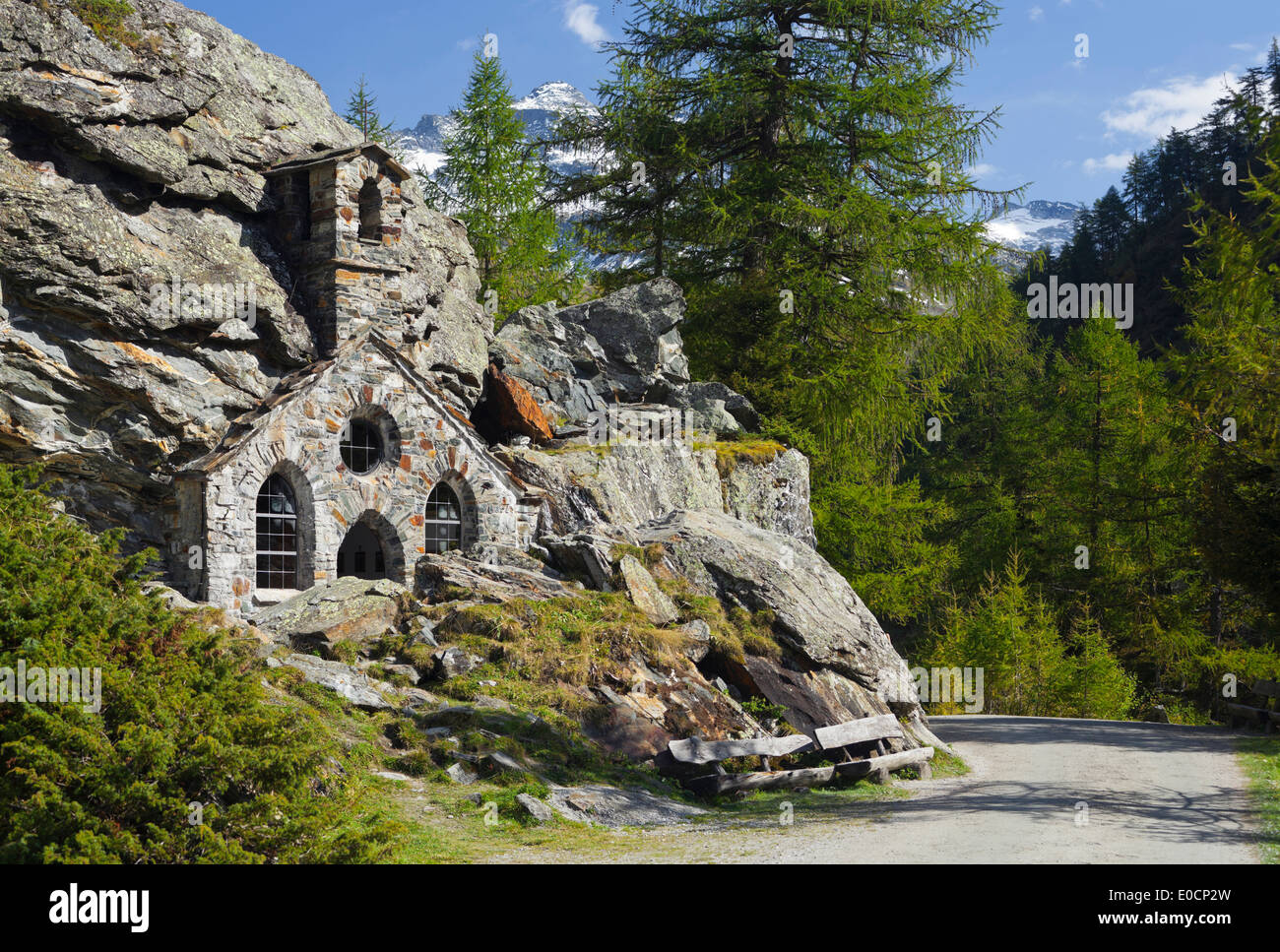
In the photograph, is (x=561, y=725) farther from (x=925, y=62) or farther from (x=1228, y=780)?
(x=925, y=62)

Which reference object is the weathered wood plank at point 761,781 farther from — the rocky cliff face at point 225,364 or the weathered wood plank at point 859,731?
the rocky cliff face at point 225,364

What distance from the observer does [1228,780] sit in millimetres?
15086

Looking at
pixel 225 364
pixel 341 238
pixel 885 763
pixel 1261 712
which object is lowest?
pixel 1261 712

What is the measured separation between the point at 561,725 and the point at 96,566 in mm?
6075

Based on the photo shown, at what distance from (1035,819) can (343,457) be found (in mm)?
12272

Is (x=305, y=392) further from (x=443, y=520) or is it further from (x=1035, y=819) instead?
(x=1035, y=819)

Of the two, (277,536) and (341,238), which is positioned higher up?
(341,238)

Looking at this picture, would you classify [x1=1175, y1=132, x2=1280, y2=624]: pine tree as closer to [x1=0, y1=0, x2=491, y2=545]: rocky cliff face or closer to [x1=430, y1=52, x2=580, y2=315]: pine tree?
[x1=0, y1=0, x2=491, y2=545]: rocky cliff face

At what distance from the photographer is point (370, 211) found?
20906 millimetres

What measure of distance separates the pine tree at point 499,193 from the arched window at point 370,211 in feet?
40.8

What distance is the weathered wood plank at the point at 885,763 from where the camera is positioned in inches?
592

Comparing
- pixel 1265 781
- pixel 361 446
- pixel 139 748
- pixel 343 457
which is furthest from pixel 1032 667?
pixel 139 748

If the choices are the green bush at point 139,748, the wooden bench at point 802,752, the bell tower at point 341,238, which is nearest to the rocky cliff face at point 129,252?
the bell tower at point 341,238

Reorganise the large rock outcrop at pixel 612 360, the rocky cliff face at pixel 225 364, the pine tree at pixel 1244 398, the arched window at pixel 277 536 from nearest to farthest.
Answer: the pine tree at pixel 1244 398 < the rocky cliff face at pixel 225 364 < the arched window at pixel 277 536 < the large rock outcrop at pixel 612 360
